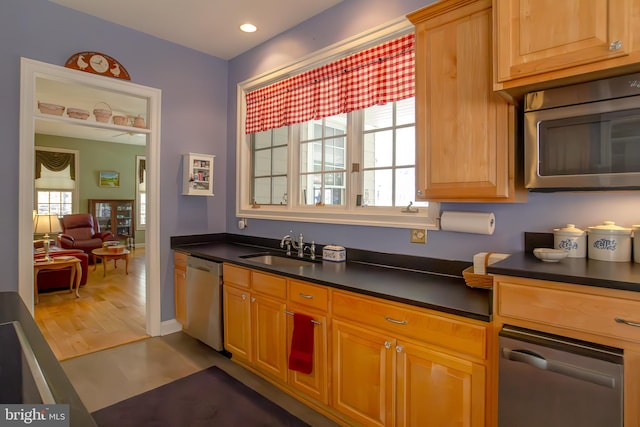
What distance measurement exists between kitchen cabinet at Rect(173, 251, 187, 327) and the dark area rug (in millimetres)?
906

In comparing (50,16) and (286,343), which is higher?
(50,16)

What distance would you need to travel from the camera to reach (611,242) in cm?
157

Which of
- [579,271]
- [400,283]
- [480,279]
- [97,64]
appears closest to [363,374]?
[400,283]

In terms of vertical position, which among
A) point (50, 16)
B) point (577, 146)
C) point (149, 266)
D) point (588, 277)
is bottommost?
point (149, 266)

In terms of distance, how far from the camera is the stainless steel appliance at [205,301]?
2.91 m

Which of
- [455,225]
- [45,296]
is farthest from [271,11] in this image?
[45,296]

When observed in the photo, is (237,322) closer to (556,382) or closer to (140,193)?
(556,382)

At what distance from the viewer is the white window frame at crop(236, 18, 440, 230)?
7.86 feet

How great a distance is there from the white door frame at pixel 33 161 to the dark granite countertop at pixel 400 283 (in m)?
0.84

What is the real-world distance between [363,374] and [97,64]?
10.5ft

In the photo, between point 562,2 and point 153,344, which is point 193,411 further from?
point 562,2

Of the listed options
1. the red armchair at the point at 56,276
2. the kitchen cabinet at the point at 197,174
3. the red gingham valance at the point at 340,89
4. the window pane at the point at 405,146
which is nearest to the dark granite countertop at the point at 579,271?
the window pane at the point at 405,146

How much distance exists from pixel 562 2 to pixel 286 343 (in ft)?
7.45

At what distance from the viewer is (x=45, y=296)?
4824mm
